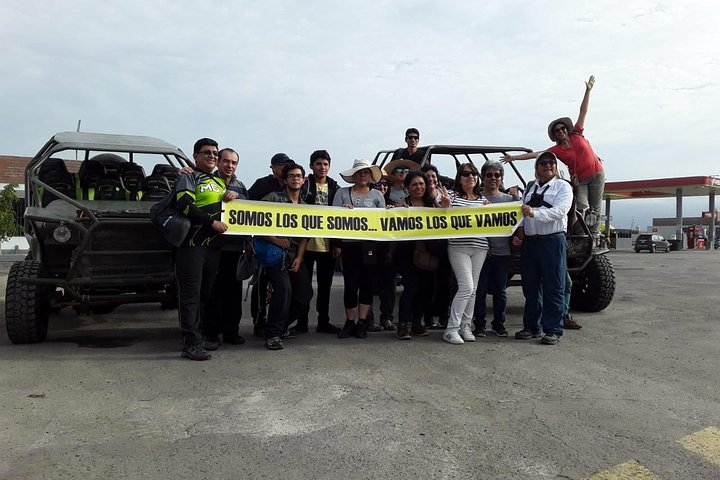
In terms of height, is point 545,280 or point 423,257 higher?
point 423,257

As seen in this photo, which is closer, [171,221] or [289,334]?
[171,221]

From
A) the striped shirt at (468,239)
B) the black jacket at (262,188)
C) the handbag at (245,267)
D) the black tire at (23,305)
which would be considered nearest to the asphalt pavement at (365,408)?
the black tire at (23,305)

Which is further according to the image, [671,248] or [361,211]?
[671,248]

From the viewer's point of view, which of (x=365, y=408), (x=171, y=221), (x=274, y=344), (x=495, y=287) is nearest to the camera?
(x=365, y=408)

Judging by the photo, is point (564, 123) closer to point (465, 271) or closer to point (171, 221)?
point (465, 271)

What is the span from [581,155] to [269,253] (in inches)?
150

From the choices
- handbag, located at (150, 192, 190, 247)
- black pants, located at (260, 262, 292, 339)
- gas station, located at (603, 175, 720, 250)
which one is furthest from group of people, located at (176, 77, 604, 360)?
gas station, located at (603, 175, 720, 250)

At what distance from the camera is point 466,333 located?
17.8 ft

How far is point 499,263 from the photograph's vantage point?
18.7 feet

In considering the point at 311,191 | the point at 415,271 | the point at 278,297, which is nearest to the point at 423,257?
the point at 415,271

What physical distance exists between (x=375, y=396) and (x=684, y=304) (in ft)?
20.8

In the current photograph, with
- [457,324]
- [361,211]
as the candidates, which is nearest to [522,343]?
[457,324]

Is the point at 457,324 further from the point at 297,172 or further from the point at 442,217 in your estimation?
the point at 297,172

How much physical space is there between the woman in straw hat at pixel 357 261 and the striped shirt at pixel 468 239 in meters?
0.76
